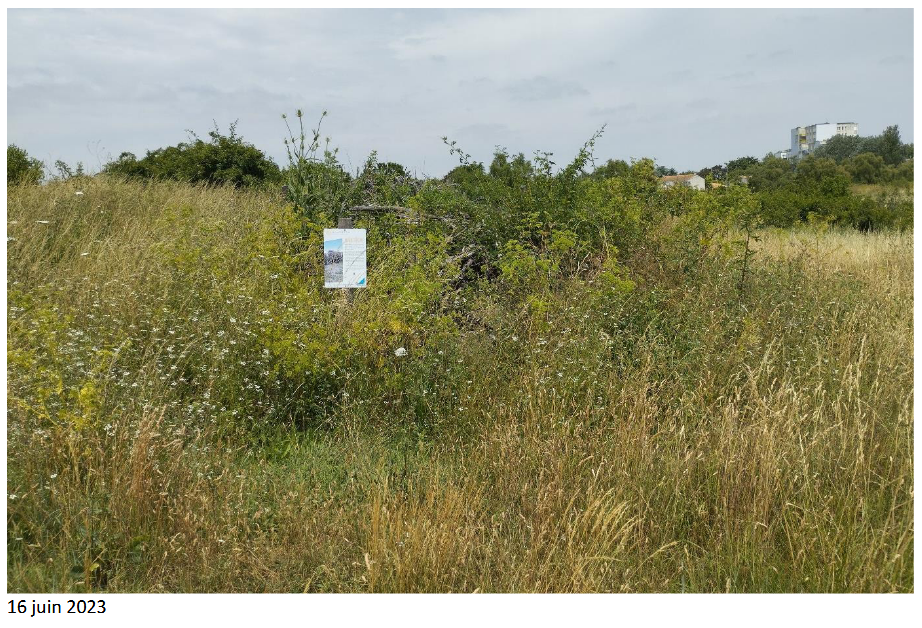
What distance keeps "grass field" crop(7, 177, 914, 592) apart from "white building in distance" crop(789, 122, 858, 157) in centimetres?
2513

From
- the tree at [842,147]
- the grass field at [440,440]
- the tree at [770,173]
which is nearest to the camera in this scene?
the grass field at [440,440]

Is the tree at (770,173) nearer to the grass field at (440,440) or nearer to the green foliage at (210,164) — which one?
the green foliage at (210,164)

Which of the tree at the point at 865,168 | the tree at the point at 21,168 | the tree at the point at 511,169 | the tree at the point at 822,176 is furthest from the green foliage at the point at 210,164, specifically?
the tree at the point at 865,168

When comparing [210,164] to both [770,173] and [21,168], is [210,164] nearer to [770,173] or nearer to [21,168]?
[21,168]

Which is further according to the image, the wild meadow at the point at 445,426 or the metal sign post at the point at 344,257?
the metal sign post at the point at 344,257

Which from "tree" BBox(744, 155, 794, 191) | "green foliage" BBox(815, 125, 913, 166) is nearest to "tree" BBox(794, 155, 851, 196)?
"tree" BBox(744, 155, 794, 191)

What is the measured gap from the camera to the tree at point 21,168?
403 inches

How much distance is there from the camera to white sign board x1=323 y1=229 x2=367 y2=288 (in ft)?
16.9

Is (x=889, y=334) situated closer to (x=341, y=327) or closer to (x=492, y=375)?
(x=492, y=375)

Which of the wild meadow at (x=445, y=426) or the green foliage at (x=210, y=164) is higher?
the green foliage at (x=210, y=164)

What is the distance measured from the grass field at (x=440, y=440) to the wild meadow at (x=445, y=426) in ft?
0.07

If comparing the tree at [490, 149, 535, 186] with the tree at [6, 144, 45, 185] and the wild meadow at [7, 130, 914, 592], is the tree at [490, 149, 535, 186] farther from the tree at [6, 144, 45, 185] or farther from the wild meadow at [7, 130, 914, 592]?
the tree at [6, 144, 45, 185]

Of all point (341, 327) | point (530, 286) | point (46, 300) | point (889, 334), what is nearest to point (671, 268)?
point (530, 286)

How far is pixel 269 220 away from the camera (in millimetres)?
6883
